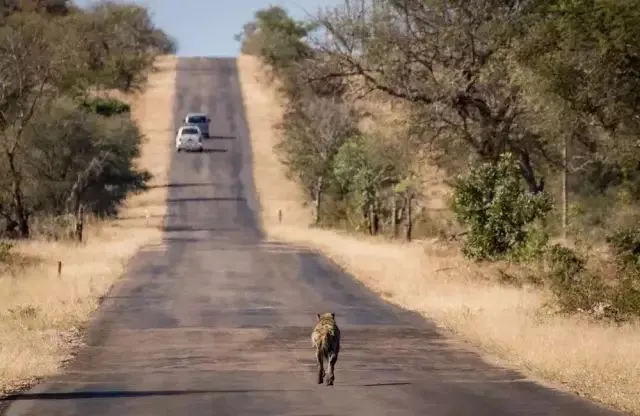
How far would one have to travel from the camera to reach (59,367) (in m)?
17.3

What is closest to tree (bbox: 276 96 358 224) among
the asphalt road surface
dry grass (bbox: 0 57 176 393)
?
dry grass (bbox: 0 57 176 393)

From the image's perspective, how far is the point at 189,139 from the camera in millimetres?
Answer: 84625

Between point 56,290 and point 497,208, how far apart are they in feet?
39.1

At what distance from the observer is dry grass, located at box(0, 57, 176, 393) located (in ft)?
57.9

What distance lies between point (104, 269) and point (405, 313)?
12394mm

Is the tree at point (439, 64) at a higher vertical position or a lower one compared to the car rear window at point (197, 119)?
lower

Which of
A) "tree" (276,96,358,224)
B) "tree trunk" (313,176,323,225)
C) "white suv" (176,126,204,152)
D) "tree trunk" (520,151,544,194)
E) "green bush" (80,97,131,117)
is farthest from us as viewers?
"white suv" (176,126,204,152)

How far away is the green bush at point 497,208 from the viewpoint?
108 ft

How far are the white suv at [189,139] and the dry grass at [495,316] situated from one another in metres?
32.1

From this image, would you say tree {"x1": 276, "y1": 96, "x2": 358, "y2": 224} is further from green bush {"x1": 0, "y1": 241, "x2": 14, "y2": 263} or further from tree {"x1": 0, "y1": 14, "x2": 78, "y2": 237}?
green bush {"x1": 0, "y1": 241, "x2": 14, "y2": 263}

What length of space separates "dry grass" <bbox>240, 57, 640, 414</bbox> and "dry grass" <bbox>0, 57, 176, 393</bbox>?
6617mm

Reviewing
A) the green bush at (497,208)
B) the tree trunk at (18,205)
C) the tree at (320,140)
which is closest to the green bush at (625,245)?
the green bush at (497,208)

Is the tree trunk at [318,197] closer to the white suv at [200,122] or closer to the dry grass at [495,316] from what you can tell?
the dry grass at [495,316]

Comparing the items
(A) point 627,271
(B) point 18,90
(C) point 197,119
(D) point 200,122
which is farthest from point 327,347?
(D) point 200,122
